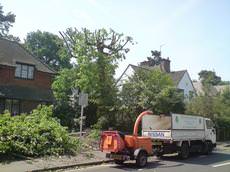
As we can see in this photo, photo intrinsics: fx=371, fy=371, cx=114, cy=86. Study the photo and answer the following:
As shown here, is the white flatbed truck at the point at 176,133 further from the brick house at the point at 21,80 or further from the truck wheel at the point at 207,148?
the brick house at the point at 21,80

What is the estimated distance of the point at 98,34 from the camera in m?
32.9

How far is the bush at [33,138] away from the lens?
16.3 meters

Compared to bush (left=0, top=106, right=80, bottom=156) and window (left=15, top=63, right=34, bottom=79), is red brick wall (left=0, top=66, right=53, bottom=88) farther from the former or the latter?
bush (left=0, top=106, right=80, bottom=156)

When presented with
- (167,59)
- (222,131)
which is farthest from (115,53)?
(167,59)

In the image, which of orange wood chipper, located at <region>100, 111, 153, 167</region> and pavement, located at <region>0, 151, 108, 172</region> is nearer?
pavement, located at <region>0, 151, 108, 172</region>

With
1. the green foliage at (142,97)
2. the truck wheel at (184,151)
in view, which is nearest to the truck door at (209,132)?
the truck wheel at (184,151)

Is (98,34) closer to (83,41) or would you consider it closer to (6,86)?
(83,41)

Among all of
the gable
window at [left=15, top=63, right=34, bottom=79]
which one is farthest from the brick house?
the gable

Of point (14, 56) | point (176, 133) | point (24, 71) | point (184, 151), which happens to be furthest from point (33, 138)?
point (14, 56)

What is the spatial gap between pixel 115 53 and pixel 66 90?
5.83 metres

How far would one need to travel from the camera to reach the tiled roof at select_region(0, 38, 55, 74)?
110 ft

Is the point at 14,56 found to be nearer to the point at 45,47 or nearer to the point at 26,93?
the point at 26,93

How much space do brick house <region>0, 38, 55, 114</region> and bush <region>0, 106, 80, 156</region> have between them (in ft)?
41.6

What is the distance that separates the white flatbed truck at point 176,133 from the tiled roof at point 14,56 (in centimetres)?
1672
